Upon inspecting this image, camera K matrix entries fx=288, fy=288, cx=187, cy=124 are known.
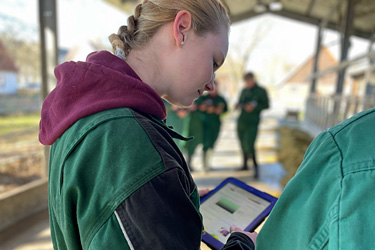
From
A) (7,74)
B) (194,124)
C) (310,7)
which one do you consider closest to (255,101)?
(194,124)

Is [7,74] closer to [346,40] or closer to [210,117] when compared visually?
[210,117]

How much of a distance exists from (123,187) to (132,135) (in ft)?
0.34

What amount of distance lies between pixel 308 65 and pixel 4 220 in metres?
33.9

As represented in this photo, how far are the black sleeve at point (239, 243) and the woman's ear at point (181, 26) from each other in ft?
1.76

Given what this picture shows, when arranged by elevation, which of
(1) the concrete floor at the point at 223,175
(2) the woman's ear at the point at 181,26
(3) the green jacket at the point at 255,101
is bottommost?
(1) the concrete floor at the point at 223,175

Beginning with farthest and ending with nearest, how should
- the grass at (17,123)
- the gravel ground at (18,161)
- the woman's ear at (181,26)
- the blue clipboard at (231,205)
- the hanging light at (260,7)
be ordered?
the hanging light at (260,7) < the grass at (17,123) < the gravel ground at (18,161) < the blue clipboard at (231,205) < the woman's ear at (181,26)

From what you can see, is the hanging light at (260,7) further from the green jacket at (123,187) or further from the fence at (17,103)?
the green jacket at (123,187)

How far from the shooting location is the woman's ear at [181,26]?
0.72m

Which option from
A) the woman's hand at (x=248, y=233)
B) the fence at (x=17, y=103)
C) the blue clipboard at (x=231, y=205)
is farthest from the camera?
the fence at (x=17, y=103)

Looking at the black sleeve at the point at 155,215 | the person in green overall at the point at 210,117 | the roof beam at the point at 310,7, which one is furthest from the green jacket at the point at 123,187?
the roof beam at the point at 310,7

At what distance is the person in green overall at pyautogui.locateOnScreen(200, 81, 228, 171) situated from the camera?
5160 mm

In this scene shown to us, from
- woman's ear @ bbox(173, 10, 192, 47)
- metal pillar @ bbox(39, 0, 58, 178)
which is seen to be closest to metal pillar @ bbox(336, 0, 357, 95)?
metal pillar @ bbox(39, 0, 58, 178)

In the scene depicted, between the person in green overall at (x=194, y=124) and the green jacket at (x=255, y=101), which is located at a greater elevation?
the green jacket at (x=255, y=101)

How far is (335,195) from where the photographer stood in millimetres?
467
